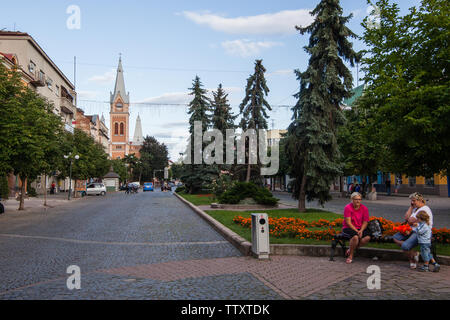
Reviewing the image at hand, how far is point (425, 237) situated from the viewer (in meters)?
7.27

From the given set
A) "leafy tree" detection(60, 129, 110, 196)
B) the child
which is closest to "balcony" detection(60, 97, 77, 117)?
"leafy tree" detection(60, 129, 110, 196)

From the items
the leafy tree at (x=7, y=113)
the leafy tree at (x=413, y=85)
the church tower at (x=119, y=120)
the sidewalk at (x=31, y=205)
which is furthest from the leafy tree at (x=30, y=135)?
the church tower at (x=119, y=120)

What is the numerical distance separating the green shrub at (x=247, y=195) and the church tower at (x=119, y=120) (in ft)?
325

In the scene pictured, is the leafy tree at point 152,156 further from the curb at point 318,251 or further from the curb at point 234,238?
the curb at point 318,251

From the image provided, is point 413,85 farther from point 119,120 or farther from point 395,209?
point 119,120

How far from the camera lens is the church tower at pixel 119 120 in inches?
4690

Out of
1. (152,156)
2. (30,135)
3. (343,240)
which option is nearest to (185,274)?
(343,240)

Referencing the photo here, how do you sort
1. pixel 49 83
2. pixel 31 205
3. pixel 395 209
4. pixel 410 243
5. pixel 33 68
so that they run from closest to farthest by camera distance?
pixel 410 243, pixel 395 209, pixel 31 205, pixel 33 68, pixel 49 83

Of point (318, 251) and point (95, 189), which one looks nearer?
point (318, 251)

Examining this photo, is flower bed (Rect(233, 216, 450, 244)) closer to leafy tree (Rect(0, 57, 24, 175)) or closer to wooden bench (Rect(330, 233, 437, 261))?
wooden bench (Rect(330, 233, 437, 261))

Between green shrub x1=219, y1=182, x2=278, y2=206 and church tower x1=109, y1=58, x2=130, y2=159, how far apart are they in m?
99.1

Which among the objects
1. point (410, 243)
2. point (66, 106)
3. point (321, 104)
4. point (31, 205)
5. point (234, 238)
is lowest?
point (31, 205)

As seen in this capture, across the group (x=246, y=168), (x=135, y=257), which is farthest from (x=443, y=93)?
(x=246, y=168)

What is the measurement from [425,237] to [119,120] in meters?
123
